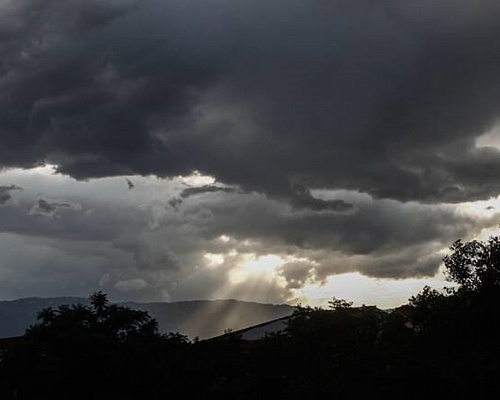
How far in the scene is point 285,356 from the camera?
5994 cm

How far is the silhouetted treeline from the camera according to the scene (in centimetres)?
5519

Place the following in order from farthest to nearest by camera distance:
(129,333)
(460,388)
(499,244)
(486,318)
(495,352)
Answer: (499,244)
(129,333)
(486,318)
(495,352)
(460,388)

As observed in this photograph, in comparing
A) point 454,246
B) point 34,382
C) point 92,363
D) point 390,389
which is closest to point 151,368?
point 92,363

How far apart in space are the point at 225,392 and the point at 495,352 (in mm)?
18701

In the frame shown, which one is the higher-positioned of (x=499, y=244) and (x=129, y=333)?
(x=499, y=244)

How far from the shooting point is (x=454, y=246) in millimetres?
84000

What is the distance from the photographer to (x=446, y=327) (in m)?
64.0

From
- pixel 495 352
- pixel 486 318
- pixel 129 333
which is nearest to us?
pixel 495 352

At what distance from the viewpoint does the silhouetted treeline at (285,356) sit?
2173 inches

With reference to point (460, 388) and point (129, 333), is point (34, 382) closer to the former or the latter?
point (129, 333)

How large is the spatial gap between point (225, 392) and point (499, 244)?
108ft

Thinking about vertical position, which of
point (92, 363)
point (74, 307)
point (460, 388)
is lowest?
point (460, 388)

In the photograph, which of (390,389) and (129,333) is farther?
(129,333)

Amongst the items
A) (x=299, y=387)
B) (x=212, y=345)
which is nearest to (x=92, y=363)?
(x=212, y=345)
